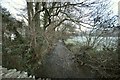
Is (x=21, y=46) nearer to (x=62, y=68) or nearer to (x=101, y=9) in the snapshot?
(x=62, y=68)

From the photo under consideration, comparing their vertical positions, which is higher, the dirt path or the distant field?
the distant field

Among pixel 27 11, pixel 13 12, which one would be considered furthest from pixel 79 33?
pixel 13 12

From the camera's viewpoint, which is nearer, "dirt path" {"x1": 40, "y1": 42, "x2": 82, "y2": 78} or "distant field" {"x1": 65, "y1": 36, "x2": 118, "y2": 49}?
"distant field" {"x1": 65, "y1": 36, "x2": 118, "y2": 49}

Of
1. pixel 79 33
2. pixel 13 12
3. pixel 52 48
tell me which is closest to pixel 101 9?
pixel 79 33

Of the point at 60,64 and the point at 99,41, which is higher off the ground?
the point at 99,41

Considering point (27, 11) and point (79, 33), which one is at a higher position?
point (27, 11)

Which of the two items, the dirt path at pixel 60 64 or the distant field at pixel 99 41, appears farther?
the dirt path at pixel 60 64

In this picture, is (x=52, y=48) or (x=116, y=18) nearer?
(x=116, y=18)

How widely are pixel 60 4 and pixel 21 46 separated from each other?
1.09 metres

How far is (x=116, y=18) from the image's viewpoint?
346 cm

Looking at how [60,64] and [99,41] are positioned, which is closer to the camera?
[99,41]

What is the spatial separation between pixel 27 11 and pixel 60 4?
64cm

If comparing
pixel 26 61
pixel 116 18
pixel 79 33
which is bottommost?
pixel 26 61

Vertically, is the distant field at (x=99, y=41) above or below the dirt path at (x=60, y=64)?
above
